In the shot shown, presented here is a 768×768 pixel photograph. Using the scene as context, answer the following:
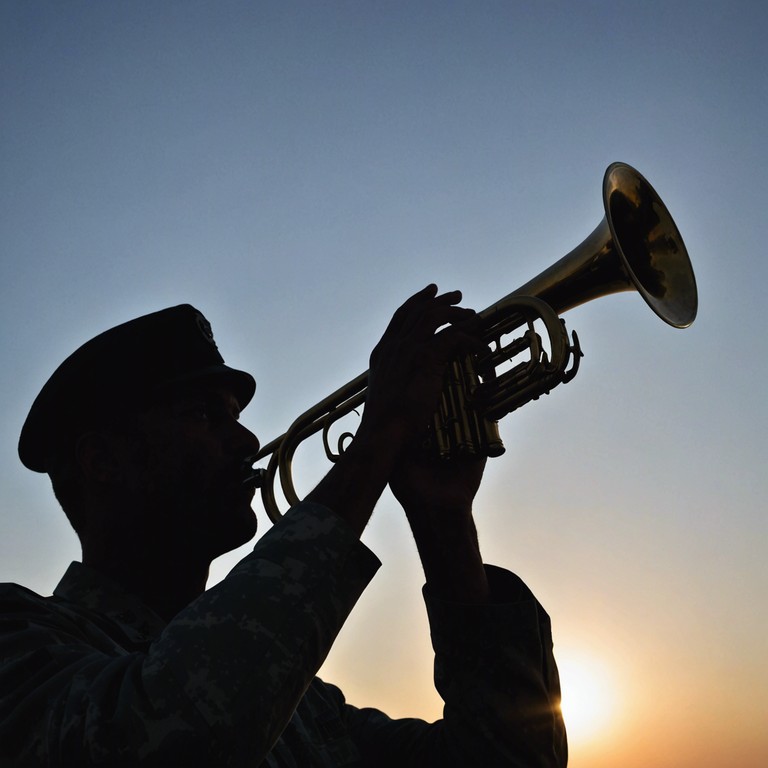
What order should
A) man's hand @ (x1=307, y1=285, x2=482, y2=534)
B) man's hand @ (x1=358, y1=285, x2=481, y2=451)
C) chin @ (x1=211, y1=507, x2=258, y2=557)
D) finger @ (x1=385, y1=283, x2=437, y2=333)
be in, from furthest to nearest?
chin @ (x1=211, y1=507, x2=258, y2=557) < finger @ (x1=385, y1=283, x2=437, y2=333) < man's hand @ (x1=358, y1=285, x2=481, y2=451) < man's hand @ (x1=307, y1=285, x2=482, y2=534)

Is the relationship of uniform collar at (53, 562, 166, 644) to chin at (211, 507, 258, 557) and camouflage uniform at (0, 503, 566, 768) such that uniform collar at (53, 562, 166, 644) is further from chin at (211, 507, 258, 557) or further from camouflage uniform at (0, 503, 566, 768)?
chin at (211, 507, 258, 557)

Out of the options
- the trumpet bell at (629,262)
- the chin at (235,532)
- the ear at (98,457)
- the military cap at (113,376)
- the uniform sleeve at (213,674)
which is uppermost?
the trumpet bell at (629,262)

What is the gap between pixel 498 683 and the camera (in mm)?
2879

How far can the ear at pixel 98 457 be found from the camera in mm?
3156

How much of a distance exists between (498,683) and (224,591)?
1.28 m

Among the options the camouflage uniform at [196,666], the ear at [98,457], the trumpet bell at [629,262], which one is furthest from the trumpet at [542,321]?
the camouflage uniform at [196,666]

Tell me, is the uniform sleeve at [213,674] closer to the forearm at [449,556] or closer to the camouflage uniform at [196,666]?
the camouflage uniform at [196,666]

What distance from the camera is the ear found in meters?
3.16

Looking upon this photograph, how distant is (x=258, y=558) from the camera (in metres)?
2.01

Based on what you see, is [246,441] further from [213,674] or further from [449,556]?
[213,674]

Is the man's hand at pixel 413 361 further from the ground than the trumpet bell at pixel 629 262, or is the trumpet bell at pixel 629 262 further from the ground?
the trumpet bell at pixel 629 262

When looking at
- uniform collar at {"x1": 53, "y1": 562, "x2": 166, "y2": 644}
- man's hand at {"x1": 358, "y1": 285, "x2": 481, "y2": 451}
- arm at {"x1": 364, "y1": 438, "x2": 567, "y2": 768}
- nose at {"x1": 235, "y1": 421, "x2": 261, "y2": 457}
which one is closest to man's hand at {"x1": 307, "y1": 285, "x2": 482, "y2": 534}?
man's hand at {"x1": 358, "y1": 285, "x2": 481, "y2": 451}

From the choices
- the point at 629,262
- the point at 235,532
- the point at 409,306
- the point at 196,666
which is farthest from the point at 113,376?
the point at 629,262

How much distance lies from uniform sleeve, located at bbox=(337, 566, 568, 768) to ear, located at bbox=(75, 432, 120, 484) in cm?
119
